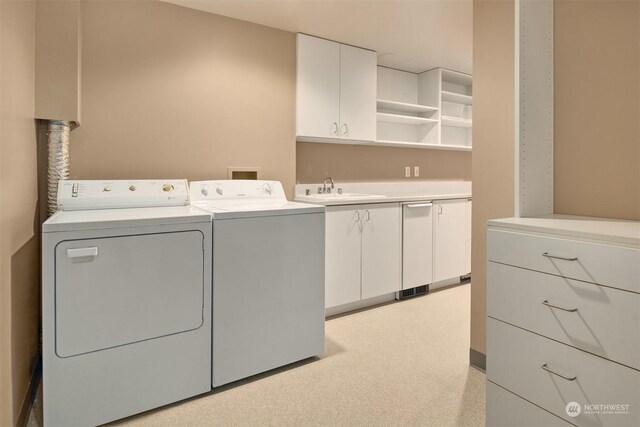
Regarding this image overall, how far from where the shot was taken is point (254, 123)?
3051mm

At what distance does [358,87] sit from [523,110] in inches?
81.5

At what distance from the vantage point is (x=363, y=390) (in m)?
2.06

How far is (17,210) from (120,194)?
0.62m

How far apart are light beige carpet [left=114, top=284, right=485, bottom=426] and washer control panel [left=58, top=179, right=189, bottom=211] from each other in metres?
1.13

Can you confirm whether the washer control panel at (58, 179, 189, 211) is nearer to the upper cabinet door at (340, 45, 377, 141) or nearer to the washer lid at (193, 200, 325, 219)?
the washer lid at (193, 200, 325, 219)

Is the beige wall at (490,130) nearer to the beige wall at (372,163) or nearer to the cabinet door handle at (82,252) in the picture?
the beige wall at (372,163)

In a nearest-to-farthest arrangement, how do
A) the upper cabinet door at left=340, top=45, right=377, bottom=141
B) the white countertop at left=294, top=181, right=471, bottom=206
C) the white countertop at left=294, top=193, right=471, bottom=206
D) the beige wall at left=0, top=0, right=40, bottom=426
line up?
the beige wall at left=0, top=0, right=40, bottom=426
the white countertop at left=294, top=193, right=471, bottom=206
the white countertop at left=294, top=181, right=471, bottom=206
the upper cabinet door at left=340, top=45, right=377, bottom=141

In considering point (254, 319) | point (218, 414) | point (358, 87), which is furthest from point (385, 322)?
point (358, 87)

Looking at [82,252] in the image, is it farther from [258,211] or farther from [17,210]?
[258,211]

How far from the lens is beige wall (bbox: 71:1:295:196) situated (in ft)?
8.07

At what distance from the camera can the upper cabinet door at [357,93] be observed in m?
3.43

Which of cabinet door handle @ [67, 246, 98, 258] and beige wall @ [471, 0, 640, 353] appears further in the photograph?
cabinet door handle @ [67, 246, 98, 258]

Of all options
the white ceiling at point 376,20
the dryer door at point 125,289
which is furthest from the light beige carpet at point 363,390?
the white ceiling at point 376,20

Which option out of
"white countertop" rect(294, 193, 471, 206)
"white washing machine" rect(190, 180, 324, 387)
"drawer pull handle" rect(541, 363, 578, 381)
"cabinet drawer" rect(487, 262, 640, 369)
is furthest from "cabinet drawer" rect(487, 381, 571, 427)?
"white countertop" rect(294, 193, 471, 206)
